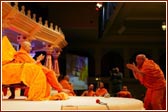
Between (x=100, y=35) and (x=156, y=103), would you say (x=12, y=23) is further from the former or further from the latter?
(x=100, y=35)

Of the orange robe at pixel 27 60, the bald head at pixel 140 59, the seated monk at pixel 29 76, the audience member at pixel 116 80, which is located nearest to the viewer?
the seated monk at pixel 29 76

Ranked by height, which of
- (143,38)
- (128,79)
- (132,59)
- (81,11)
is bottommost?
(128,79)

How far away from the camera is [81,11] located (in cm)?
1273

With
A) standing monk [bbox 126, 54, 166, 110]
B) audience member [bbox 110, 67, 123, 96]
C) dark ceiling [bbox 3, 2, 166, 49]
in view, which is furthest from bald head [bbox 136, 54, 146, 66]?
dark ceiling [bbox 3, 2, 166, 49]

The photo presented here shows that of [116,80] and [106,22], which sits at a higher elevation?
[106,22]

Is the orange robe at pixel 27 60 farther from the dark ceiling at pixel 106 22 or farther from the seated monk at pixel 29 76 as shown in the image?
the dark ceiling at pixel 106 22

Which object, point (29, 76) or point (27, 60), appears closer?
point (29, 76)

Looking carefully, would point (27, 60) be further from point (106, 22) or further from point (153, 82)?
point (106, 22)

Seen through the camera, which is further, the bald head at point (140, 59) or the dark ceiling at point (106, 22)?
the dark ceiling at point (106, 22)

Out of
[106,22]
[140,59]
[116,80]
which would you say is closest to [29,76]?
[140,59]

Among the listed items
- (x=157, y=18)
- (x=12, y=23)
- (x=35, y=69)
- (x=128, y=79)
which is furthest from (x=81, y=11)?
(x=35, y=69)

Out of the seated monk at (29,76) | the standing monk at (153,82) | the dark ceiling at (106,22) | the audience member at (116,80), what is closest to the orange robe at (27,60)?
the seated monk at (29,76)

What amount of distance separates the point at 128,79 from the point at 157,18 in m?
4.34

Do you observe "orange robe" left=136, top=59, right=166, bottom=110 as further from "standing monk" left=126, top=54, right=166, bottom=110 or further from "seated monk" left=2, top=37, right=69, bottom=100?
"seated monk" left=2, top=37, right=69, bottom=100
